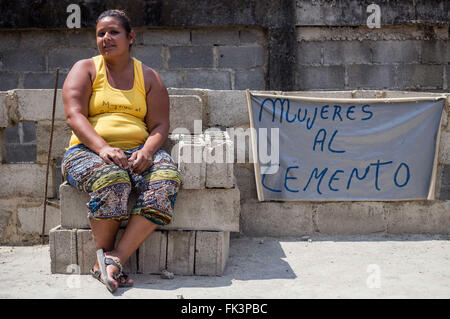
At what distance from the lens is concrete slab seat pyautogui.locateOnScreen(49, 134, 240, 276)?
3.31 meters

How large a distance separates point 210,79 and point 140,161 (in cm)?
342

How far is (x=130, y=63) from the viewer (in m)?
3.51

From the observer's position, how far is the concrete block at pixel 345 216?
4379 mm

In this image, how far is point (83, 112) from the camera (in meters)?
3.28

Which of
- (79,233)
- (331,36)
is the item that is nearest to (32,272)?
(79,233)

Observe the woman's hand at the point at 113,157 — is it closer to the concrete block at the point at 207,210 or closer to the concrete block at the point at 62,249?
the concrete block at the point at 207,210

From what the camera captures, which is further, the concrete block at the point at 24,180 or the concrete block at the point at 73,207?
the concrete block at the point at 24,180

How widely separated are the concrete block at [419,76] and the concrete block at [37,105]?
455cm

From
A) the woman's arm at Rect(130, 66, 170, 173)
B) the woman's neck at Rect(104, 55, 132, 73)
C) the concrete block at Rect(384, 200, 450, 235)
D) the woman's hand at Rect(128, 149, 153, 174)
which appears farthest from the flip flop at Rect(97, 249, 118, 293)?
the concrete block at Rect(384, 200, 450, 235)

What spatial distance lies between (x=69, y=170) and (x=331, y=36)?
4.46m

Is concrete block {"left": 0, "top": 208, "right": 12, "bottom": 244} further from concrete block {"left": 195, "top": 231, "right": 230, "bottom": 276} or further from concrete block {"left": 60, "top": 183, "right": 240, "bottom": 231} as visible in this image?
concrete block {"left": 195, "top": 231, "right": 230, "bottom": 276}

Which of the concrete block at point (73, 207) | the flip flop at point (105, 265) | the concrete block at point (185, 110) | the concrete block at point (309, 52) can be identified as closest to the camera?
the flip flop at point (105, 265)
